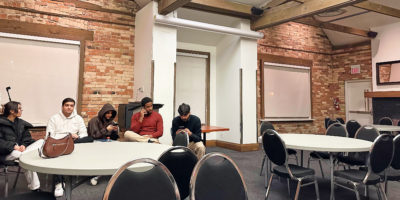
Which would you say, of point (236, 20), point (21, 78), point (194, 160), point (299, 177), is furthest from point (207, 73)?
point (194, 160)

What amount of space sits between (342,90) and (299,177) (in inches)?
312

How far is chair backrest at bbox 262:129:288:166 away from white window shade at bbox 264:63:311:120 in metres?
5.00

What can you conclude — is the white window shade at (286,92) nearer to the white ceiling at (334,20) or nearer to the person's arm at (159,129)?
the white ceiling at (334,20)

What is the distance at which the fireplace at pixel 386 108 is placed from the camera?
24.6ft

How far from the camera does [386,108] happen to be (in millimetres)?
7730

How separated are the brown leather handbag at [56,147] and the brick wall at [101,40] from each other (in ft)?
12.1

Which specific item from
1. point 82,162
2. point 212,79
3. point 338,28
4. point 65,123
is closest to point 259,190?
point 82,162

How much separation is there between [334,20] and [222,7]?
443 cm

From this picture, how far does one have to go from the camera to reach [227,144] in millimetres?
6906

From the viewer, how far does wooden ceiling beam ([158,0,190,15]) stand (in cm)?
490

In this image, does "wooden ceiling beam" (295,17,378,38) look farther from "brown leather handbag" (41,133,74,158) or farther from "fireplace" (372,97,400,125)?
"brown leather handbag" (41,133,74,158)

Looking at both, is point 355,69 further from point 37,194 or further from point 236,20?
point 37,194

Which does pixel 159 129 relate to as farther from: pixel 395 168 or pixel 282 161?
pixel 395 168

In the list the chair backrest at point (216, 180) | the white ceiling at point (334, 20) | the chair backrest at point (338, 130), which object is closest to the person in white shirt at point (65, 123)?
the chair backrest at point (216, 180)
